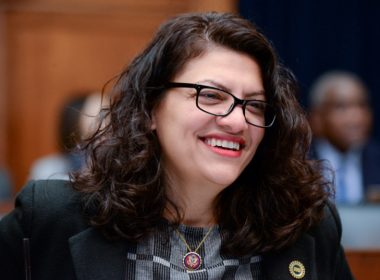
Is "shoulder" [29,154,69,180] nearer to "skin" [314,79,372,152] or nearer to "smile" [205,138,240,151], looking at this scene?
"skin" [314,79,372,152]

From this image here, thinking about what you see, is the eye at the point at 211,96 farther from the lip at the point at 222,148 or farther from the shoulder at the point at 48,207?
the shoulder at the point at 48,207

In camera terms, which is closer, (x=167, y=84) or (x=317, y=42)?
(x=167, y=84)

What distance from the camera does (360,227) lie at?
233cm

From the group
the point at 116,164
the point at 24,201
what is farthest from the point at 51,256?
the point at 116,164

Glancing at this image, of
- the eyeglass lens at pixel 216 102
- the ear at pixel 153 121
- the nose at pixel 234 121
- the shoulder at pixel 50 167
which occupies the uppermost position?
the eyeglass lens at pixel 216 102

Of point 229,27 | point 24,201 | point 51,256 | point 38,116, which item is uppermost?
point 229,27

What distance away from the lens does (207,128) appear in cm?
165

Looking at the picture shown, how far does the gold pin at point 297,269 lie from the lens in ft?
5.91

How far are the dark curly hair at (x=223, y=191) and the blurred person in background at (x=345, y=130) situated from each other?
1.73 meters

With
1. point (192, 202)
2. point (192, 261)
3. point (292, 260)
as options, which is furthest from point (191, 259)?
point (292, 260)

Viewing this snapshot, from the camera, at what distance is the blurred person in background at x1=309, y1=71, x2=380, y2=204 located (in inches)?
141

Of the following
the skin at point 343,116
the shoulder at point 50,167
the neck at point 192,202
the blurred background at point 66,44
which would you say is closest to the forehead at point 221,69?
the neck at point 192,202

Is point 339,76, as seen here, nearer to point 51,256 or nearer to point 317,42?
point 317,42

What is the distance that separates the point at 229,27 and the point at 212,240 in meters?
0.54
